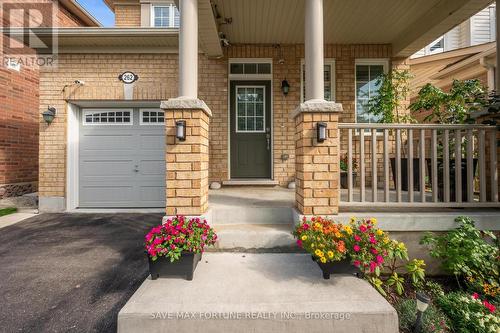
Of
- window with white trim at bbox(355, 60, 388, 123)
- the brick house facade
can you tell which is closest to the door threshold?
window with white trim at bbox(355, 60, 388, 123)

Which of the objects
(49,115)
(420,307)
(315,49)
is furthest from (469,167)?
(49,115)

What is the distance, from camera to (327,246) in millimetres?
1979

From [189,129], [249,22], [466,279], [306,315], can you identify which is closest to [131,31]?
[249,22]

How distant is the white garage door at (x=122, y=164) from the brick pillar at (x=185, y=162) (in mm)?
2548

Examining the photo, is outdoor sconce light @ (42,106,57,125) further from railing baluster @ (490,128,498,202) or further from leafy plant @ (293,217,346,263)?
railing baluster @ (490,128,498,202)

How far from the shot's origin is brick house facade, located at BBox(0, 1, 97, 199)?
16.2 ft

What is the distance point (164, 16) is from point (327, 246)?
23.9ft

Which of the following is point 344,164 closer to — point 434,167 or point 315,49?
point 434,167

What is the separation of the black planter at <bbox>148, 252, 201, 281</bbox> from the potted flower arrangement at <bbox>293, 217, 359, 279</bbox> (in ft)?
3.20

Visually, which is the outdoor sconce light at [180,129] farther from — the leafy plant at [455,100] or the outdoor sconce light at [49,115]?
the outdoor sconce light at [49,115]

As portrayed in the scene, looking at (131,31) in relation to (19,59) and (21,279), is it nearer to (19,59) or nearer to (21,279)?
(19,59)

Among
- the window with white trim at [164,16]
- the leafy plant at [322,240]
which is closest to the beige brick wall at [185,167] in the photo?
the leafy plant at [322,240]

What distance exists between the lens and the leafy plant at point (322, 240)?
1.92m

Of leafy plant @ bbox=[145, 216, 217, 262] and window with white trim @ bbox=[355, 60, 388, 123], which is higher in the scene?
window with white trim @ bbox=[355, 60, 388, 123]
